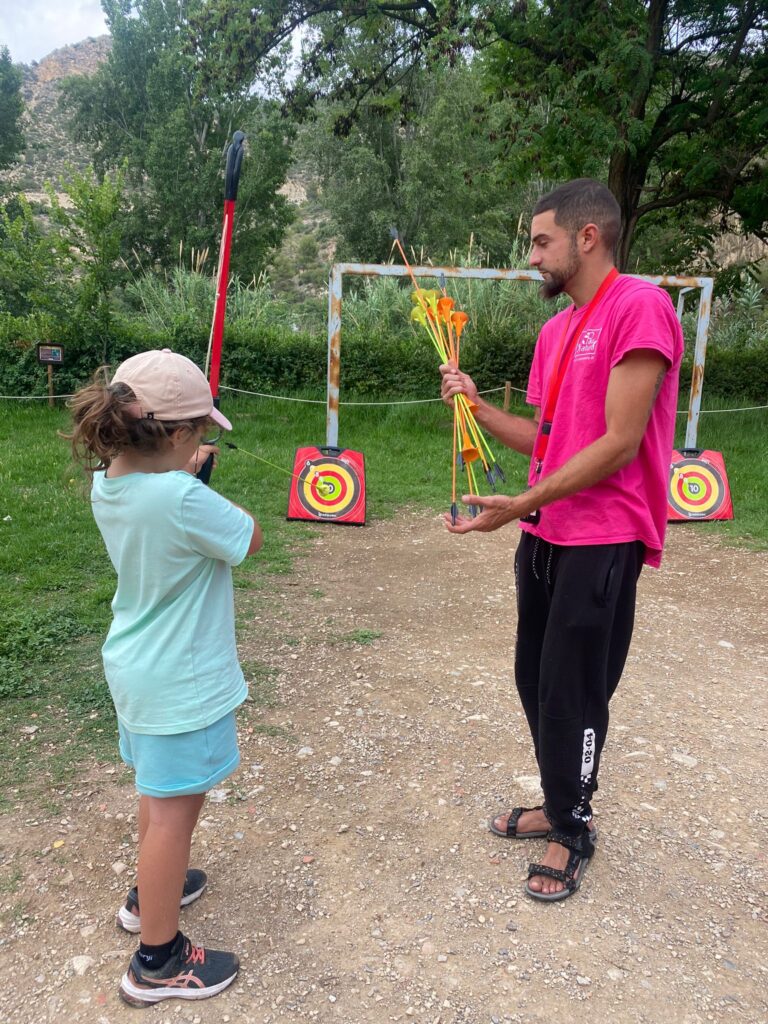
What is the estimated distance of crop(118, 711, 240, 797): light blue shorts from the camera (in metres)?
1.65

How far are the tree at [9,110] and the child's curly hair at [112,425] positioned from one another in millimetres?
29336

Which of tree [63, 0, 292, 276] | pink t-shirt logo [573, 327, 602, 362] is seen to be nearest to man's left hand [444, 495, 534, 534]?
pink t-shirt logo [573, 327, 602, 362]

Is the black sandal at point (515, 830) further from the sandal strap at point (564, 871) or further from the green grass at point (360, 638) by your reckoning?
the green grass at point (360, 638)

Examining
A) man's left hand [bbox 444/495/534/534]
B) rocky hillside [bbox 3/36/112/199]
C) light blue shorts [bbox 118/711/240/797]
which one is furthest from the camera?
rocky hillside [bbox 3/36/112/199]

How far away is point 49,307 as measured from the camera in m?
9.64

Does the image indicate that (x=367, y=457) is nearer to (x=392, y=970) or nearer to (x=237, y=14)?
(x=237, y=14)

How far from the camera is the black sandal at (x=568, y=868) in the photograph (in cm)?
215

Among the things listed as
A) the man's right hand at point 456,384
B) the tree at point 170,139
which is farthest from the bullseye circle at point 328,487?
the tree at point 170,139

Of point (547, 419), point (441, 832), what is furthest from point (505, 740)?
point (547, 419)

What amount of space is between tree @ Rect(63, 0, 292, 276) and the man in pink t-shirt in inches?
1012

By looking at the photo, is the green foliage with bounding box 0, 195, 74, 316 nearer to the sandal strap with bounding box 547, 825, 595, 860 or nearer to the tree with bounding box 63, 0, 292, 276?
the sandal strap with bounding box 547, 825, 595, 860

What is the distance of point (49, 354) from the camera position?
369 inches

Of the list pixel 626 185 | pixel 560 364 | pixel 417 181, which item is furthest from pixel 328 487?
pixel 417 181

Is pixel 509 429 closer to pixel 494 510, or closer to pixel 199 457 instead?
pixel 494 510
